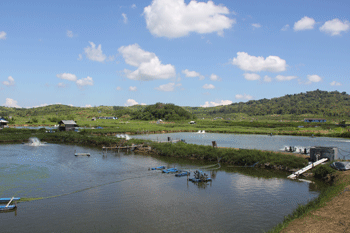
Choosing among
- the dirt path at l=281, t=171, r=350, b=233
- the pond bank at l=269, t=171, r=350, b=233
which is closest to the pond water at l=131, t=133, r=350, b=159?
the pond bank at l=269, t=171, r=350, b=233

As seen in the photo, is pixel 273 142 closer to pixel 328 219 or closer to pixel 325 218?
pixel 325 218

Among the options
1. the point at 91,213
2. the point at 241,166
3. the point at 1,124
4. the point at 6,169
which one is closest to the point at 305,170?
the point at 241,166

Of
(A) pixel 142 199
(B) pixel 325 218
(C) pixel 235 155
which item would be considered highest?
(C) pixel 235 155

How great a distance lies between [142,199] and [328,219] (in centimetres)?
1409

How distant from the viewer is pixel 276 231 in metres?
13.8

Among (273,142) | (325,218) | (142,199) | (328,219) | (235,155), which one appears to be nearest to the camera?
(328,219)

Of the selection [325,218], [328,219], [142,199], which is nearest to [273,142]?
[142,199]

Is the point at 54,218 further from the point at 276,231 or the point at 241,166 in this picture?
the point at 241,166

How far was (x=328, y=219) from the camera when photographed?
1485cm

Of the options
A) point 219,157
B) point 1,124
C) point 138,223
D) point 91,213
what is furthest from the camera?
point 1,124

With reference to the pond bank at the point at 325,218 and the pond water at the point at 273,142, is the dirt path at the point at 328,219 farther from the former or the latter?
the pond water at the point at 273,142

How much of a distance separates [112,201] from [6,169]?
2024 centimetres

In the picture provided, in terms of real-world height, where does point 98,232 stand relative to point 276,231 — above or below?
below

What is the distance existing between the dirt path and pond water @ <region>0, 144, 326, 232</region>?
9.61 ft
